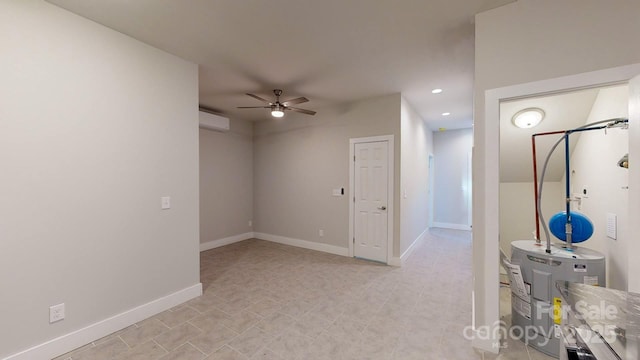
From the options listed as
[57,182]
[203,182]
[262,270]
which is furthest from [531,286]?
[203,182]

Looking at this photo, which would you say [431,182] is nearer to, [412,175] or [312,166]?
[412,175]

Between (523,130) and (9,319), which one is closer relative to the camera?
(9,319)

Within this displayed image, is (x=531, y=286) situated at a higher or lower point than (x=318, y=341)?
higher

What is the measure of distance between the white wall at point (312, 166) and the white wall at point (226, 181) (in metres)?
0.23

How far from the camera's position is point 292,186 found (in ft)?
16.9

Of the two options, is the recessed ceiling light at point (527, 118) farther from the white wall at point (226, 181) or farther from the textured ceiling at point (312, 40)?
the white wall at point (226, 181)

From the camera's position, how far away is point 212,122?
450cm

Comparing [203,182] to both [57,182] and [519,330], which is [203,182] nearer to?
[57,182]

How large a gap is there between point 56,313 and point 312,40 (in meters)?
3.20

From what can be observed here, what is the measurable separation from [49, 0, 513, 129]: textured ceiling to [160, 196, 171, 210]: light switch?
157 cm

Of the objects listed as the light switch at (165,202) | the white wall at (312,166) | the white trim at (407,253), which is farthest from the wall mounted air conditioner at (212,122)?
the white trim at (407,253)

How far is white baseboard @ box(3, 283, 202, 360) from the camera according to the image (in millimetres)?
1833

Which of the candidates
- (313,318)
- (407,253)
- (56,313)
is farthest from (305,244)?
(56,313)

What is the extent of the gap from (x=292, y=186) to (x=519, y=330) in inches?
158
